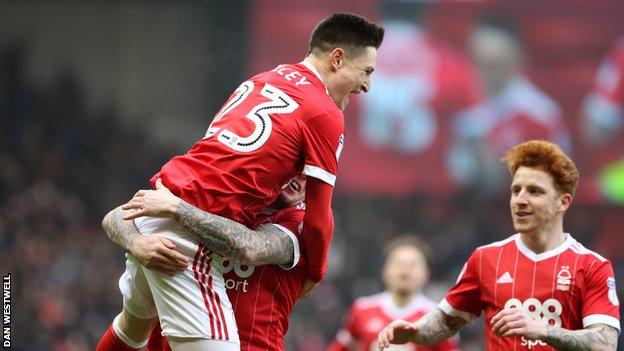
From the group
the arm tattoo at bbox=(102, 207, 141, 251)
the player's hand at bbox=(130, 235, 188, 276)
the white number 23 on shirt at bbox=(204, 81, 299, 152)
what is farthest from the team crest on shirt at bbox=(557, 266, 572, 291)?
the arm tattoo at bbox=(102, 207, 141, 251)

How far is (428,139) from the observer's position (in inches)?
794

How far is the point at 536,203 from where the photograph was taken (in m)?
5.04

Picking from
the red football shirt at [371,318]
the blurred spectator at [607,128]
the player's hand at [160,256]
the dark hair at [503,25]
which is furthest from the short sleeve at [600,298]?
the dark hair at [503,25]

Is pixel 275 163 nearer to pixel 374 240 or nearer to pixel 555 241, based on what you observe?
pixel 555 241

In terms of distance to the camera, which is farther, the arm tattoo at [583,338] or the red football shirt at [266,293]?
the red football shirt at [266,293]

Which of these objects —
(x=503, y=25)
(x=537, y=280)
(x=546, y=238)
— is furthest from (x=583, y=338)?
(x=503, y=25)

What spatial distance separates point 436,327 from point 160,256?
1.56m

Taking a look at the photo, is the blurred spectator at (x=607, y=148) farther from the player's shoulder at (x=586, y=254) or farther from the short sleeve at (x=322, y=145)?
the short sleeve at (x=322, y=145)

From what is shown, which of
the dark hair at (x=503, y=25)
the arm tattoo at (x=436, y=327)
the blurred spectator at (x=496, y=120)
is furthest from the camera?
the dark hair at (x=503, y=25)

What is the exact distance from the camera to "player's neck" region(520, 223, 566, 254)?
5.10 metres

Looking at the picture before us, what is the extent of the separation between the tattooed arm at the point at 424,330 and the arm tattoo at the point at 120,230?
1292 millimetres

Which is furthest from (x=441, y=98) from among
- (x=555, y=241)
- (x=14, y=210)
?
(x=555, y=241)

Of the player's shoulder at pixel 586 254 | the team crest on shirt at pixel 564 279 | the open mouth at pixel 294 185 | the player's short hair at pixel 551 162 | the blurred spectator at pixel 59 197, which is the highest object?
the player's short hair at pixel 551 162

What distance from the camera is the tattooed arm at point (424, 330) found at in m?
5.05
